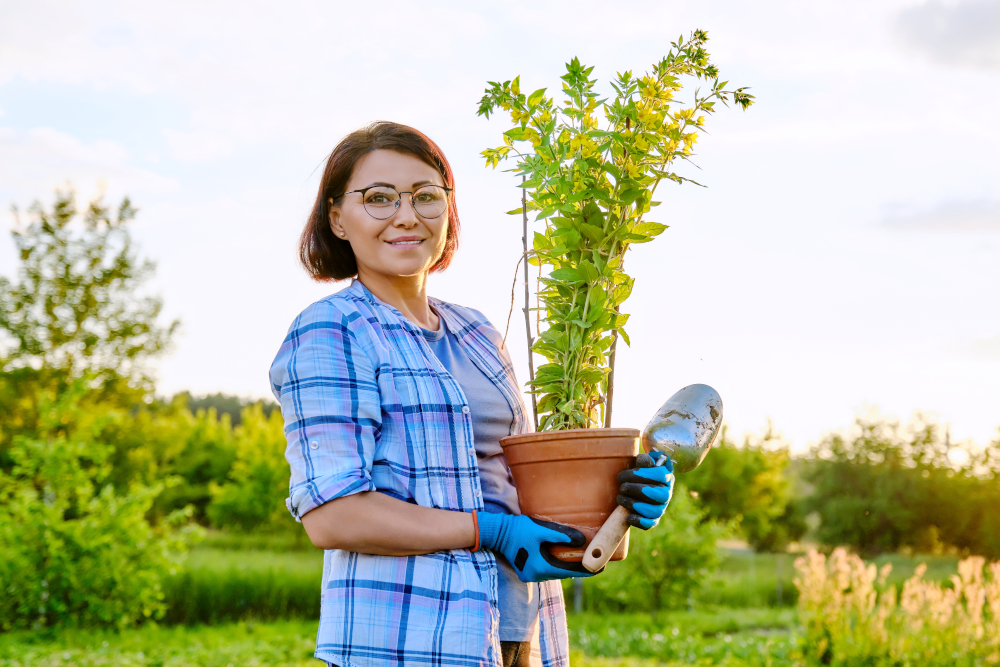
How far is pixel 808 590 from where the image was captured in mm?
7449

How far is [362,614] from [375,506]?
0.23 m

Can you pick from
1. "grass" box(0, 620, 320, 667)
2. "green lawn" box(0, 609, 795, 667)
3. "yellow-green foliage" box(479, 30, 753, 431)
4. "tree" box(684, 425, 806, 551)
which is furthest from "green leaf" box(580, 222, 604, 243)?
"tree" box(684, 425, 806, 551)

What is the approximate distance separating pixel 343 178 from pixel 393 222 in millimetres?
171

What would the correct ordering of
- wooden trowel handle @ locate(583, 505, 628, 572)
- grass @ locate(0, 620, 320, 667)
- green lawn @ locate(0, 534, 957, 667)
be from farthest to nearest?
green lawn @ locate(0, 534, 957, 667), grass @ locate(0, 620, 320, 667), wooden trowel handle @ locate(583, 505, 628, 572)

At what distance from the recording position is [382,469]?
1631 mm

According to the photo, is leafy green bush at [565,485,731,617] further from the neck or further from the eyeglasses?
the eyeglasses

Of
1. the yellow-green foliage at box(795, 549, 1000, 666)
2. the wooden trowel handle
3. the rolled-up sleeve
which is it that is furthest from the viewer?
the yellow-green foliage at box(795, 549, 1000, 666)

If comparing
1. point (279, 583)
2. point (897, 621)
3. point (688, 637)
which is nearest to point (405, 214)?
point (897, 621)

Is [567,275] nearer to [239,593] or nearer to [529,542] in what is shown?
[529,542]

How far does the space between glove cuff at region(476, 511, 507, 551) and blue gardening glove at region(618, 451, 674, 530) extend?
264 mm

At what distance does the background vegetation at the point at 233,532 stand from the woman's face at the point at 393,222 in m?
6.23

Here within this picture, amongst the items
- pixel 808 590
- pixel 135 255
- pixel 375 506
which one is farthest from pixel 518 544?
pixel 135 255

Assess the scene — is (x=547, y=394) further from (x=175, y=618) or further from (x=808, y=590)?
(x=175, y=618)

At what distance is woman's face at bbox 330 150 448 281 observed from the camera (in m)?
1.87
